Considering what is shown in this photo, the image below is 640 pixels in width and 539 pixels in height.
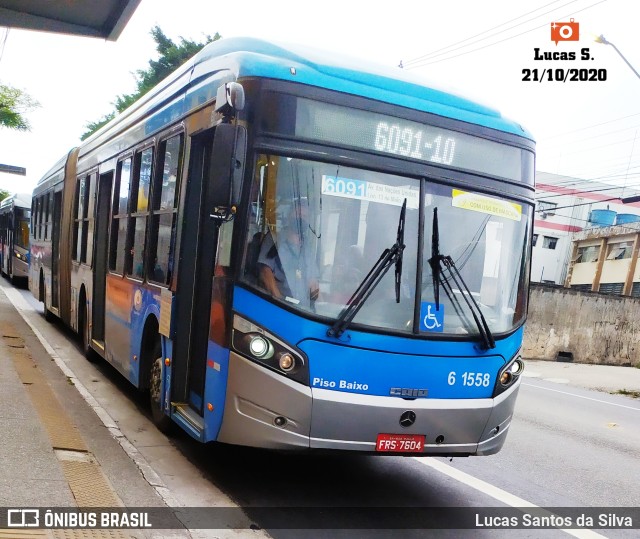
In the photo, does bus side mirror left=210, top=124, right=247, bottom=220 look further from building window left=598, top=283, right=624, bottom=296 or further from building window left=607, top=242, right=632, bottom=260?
building window left=607, top=242, right=632, bottom=260

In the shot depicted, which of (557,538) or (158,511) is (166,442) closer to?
(158,511)

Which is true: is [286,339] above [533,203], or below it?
below

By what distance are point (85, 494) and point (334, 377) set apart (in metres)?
1.82

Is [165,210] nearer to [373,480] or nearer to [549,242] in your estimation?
[373,480]

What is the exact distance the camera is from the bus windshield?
5039 mm

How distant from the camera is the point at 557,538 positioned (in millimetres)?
5262

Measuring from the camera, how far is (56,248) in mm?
13727

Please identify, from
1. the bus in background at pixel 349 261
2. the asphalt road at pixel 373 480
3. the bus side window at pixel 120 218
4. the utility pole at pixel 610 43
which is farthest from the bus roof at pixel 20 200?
the bus in background at pixel 349 261

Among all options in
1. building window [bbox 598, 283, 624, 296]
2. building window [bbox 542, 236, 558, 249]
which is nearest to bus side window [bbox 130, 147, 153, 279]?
building window [bbox 598, 283, 624, 296]

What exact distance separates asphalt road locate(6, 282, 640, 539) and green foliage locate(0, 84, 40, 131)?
36630mm

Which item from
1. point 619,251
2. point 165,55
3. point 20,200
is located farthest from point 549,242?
point 20,200

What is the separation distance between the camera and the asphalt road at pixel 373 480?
529 centimetres

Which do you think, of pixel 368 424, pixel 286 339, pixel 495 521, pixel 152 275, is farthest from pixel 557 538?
pixel 152 275

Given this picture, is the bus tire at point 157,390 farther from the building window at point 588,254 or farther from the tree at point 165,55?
the building window at point 588,254
